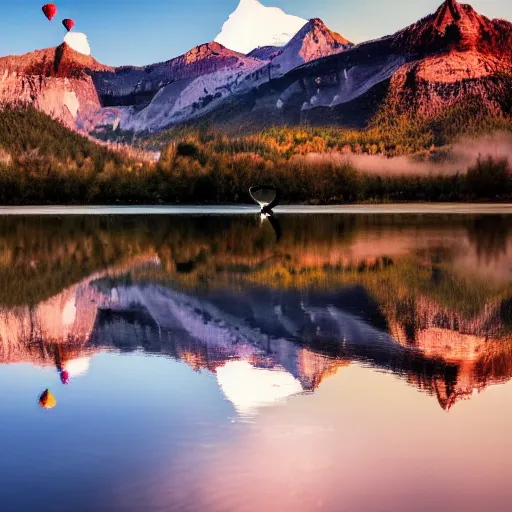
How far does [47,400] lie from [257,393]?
62.9 inches

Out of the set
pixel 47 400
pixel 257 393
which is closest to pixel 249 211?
pixel 257 393

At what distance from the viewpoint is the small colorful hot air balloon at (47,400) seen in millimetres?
7333

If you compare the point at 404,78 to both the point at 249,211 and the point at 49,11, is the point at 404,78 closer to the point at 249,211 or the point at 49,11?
the point at 49,11

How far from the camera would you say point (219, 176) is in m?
91.4

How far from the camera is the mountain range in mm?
142750

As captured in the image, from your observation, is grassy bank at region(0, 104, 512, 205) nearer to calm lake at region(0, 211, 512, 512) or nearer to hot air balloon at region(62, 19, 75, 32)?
hot air balloon at region(62, 19, 75, 32)

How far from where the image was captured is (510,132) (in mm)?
136375

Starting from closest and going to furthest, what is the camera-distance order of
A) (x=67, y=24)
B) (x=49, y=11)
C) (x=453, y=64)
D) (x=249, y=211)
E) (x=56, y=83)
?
(x=249, y=211) < (x=49, y=11) < (x=67, y=24) < (x=453, y=64) < (x=56, y=83)

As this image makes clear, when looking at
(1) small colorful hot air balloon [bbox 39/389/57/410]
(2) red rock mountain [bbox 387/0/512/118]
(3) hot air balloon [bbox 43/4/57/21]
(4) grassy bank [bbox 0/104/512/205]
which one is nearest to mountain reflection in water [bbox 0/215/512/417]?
(1) small colorful hot air balloon [bbox 39/389/57/410]

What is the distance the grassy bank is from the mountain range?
718 inches

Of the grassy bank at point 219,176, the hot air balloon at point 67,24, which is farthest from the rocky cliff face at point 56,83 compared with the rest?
the hot air balloon at point 67,24

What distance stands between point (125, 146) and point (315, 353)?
124 meters

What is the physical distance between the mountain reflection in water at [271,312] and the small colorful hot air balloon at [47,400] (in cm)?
78

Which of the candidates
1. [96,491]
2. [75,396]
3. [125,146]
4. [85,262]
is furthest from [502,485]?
[125,146]
